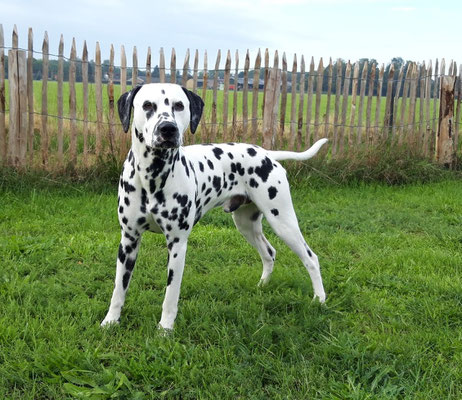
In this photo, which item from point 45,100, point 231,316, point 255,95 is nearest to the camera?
point 231,316

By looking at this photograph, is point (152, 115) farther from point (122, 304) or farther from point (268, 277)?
point (268, 277)

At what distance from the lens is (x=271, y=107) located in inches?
364

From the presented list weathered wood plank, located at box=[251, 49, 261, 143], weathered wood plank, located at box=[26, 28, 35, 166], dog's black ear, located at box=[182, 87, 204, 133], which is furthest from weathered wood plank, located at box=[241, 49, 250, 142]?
dog's black ear, located at box=[182, 87, 204, 133]

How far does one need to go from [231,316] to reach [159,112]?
172cm

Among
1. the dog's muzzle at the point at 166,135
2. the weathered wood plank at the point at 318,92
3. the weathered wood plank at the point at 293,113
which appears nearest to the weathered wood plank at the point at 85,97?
the weathered wood plank at the point at 293,113

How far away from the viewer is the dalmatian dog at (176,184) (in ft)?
11.5

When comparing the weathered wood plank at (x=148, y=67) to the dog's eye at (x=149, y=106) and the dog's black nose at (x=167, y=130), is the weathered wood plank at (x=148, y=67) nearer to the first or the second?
the dog's eye at (x=149, y=106)

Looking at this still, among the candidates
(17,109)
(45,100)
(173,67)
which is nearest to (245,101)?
(173,67)

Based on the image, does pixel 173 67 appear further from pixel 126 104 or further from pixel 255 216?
pixel 126 104

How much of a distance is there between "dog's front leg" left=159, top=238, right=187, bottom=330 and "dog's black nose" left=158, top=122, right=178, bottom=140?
85 cm

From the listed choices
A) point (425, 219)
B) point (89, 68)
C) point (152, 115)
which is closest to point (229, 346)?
point (152, 115)

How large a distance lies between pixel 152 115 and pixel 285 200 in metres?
1.52

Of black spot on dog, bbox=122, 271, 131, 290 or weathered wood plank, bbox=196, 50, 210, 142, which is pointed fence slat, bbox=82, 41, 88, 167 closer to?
weathered wood plank, bbox=196, 50, 210, 142

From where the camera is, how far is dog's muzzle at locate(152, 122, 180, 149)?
3.32 m
